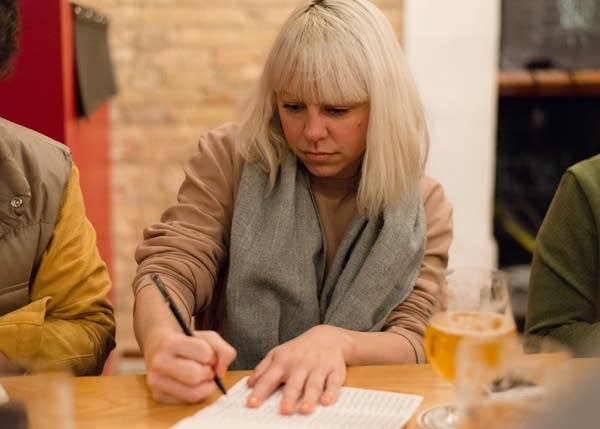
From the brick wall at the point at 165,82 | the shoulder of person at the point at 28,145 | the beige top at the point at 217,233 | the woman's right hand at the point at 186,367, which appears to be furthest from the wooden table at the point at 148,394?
the brick wall at the point at 165,82

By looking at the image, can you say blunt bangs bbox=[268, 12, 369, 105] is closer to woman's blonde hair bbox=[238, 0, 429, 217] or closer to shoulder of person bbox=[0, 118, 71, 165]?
woman's blonde hair bbox=[238, 0, 429, 217]

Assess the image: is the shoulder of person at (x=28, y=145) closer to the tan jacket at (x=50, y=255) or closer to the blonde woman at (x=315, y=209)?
the tan jacket at (x=50, y=255)

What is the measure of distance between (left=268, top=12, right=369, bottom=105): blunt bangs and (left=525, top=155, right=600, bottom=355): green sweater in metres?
0.42

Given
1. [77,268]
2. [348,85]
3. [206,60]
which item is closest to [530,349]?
[348,85]

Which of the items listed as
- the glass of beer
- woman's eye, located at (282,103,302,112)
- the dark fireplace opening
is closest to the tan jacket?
woman's eye, located at (282,103,302,112)

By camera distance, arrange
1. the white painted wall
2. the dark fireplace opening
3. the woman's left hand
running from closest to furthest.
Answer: the woman's left hand → the white painted wall → the dark fireplace opening

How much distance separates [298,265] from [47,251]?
48 centimetres

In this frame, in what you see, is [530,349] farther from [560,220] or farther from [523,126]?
[523,126]

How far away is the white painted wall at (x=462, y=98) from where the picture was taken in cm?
330

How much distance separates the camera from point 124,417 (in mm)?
1030

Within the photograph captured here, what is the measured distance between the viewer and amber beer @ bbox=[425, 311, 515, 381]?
0.96 meters

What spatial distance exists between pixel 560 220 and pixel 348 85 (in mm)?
454

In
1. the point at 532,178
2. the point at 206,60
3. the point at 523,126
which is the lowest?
the point at 532,178

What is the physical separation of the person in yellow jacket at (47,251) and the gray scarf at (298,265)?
283 mm
